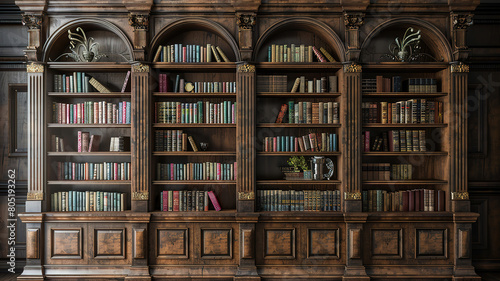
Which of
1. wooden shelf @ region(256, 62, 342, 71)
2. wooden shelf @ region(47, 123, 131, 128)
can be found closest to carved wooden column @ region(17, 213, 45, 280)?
wooden shelf @ region(47, 123, 131, 128)

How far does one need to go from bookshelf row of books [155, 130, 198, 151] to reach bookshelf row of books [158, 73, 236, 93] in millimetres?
507

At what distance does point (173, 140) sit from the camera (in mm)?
4285

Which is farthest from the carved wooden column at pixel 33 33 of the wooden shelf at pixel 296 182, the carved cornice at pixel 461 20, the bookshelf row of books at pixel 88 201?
the carved cornice at pixel 461 20

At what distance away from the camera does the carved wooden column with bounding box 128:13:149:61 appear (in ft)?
13.5

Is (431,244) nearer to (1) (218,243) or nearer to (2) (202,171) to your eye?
(1) (218,243)

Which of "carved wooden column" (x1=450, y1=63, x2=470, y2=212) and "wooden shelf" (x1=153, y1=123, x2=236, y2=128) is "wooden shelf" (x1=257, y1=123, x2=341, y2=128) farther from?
"carved wooden column" (x1=450, y1=63, x2=470, y2=212)

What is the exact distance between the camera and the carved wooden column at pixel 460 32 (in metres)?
4.12

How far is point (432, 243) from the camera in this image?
4.18 meters

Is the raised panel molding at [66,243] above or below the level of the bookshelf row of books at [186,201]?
below

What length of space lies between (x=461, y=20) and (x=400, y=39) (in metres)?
0.67

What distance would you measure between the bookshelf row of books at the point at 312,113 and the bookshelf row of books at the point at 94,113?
188cm

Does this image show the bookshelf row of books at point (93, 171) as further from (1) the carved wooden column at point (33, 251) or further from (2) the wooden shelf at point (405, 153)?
(2) the wooden shelf at point (405, 153)

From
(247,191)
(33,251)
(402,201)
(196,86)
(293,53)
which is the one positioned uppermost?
(293,53)

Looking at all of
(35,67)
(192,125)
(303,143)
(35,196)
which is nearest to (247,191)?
(303,143)
